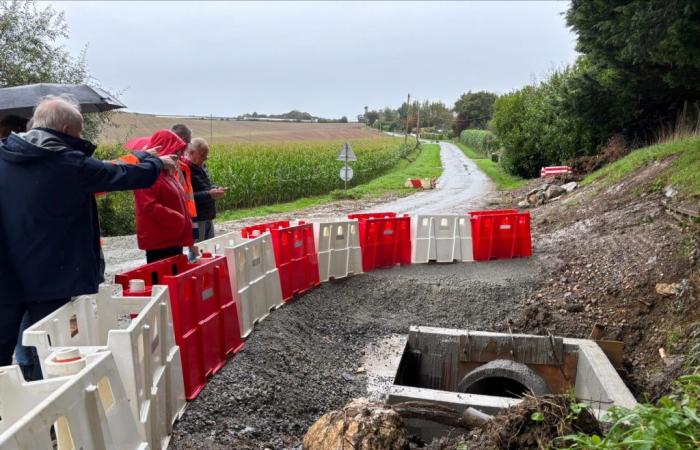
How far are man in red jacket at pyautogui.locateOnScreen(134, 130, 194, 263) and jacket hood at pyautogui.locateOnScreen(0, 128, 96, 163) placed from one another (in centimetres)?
161

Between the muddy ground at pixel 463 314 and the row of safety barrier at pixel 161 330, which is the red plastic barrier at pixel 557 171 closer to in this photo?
the muddy ground at pixel 463 314

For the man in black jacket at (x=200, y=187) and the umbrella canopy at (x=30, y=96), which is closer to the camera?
the umbrella canopy at (x=30, y=96)

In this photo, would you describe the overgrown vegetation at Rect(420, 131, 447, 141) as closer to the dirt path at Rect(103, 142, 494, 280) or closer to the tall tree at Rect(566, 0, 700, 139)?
the dirt path at Rect(103, 142, 494, 280)

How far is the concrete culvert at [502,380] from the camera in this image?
562 cm

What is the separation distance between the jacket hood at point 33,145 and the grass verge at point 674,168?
369 inches

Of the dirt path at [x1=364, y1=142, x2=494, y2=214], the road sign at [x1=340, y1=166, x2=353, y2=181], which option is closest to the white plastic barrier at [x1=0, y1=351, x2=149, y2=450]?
the dirt path at [x1=364, y1=142, x2=494, y2=214]

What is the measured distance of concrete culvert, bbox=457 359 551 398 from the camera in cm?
562

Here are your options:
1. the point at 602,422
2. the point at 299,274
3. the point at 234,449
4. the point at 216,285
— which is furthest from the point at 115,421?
the point at 299,274

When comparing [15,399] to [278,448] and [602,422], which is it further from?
[602,422]

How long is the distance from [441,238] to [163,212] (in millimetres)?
6268

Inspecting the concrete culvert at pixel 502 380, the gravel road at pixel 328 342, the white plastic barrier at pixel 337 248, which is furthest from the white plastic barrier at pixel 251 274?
the concrete culvert at pixel 502 380

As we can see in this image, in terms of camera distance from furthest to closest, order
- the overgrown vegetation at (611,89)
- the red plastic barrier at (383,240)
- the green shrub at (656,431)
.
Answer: the red plastic barrier at (383,240) → the overgrown vegetation at (611,89) → the green shrub at (656,431)

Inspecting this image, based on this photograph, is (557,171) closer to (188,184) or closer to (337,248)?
(337,248)

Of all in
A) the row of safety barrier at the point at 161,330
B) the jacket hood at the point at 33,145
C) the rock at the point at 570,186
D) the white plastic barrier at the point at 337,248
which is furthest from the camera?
the rock at the point at 570,186
